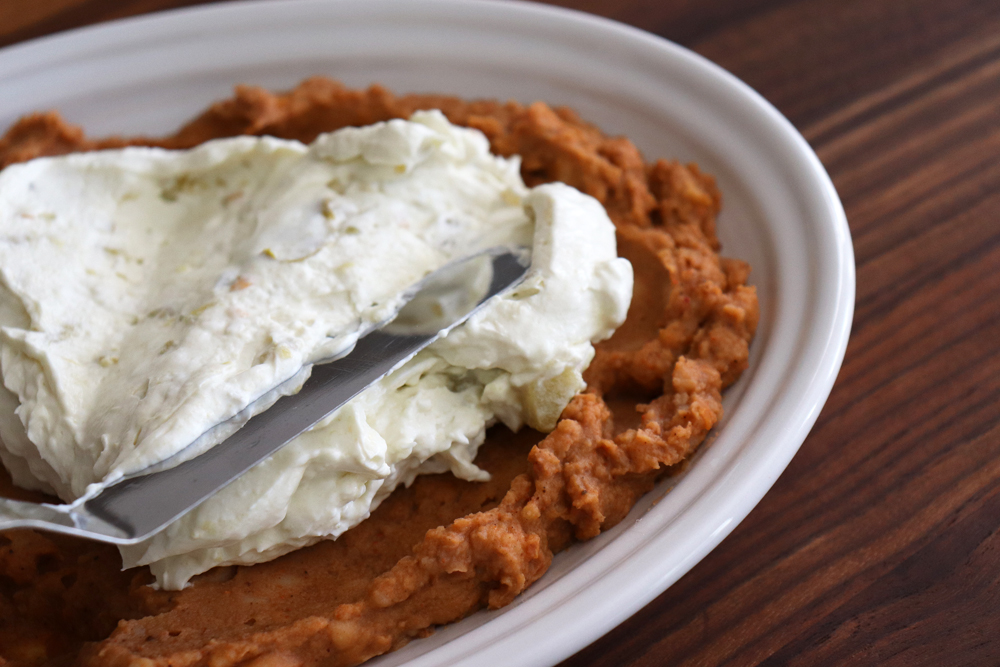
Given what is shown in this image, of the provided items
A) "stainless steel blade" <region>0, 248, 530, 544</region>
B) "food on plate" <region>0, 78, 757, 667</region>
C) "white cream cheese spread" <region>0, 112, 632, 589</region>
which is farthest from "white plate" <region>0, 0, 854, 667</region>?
"stainless steel blade" <region>0, 248, 530, 544</region>

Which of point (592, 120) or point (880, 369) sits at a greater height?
point (592, 120)

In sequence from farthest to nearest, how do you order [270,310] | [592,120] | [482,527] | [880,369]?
[592,120], [880,369], [270,310], [482,527]

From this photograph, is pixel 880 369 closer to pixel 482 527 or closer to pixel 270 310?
pixel 482 527

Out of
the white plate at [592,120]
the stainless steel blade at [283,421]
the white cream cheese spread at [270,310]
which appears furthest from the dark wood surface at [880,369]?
the stainless steel blade at [283,421]

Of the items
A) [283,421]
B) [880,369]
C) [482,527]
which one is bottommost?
[880,369]

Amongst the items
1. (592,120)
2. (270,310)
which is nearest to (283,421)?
(270,310)

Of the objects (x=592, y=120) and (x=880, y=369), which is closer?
(x=880, y=369)

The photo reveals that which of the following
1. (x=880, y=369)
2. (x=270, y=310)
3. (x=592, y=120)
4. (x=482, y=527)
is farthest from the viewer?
(x=592, y=120)
